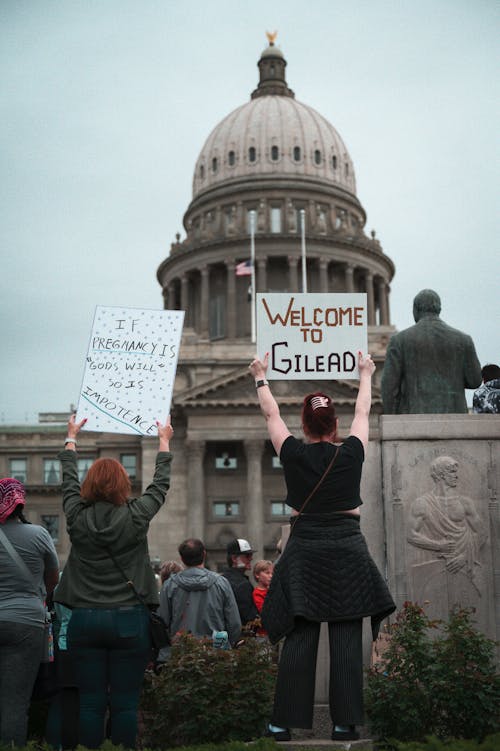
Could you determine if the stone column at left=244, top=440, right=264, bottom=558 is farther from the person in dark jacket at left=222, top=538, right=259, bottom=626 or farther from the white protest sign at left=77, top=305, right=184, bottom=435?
the white protest sign at left=77, top=305, right=184, bottom=435

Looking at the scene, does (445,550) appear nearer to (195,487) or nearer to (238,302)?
(195,487)

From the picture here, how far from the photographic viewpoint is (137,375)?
30.3ft

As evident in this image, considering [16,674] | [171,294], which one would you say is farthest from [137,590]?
[171,294]

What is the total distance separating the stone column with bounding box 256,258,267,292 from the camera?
8338 centimetres

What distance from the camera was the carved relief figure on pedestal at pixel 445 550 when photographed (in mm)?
9836

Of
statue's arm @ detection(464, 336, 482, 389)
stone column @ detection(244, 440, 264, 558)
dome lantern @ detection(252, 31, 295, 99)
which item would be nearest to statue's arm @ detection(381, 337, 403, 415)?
statue's arm @ detection(464, 336, 482, 389)

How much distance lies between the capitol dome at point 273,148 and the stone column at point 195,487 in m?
34.2

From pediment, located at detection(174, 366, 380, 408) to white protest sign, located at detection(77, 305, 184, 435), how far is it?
53.7 meters

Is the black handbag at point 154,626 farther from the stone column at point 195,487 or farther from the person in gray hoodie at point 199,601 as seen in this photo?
the stone column at point 195,487

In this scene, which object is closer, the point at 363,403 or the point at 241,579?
the point at 363,403

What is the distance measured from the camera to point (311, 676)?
23.2ft

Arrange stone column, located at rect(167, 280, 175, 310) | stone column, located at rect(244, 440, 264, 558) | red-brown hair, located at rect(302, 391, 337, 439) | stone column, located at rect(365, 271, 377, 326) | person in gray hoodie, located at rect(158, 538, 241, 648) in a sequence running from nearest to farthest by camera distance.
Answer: red-brown hair, located at rect(302, 391, 337, 439)
person in gray hoodie, located at rect(158, 538, 241, 648)
stone column, located at rect(244, 440, 264, 558)
stone column, located at rect(365, 271, 377, 326)
stone column, located at rect(167, 280, 175, 310)

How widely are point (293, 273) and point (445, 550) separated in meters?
74.3

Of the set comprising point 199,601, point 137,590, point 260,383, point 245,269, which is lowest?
point 199,601
